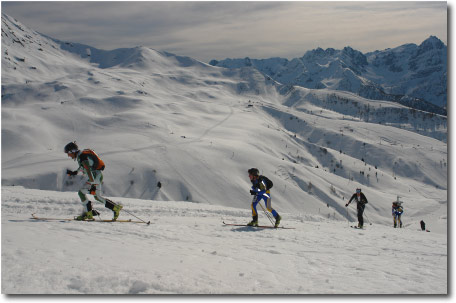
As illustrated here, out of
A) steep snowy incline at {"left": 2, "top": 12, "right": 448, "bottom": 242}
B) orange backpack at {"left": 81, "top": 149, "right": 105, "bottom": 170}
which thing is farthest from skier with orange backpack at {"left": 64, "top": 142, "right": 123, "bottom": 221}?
steep snowy incline at {"left": 2, "top": 12, "right": 448, "bottom": 242}

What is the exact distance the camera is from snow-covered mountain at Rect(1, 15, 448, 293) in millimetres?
7172

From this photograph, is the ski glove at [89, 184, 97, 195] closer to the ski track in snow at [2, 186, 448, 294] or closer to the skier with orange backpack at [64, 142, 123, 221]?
the skier with orange backpack at [64, 142, 123, 221]

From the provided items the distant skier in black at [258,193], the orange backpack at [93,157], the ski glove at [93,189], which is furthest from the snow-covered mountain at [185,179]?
the orange backpack at [93,157]

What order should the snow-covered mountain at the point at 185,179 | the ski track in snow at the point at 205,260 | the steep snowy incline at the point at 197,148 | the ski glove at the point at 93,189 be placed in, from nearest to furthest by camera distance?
the ski track in snow at the point at 205,260 < the snow-covered mountain at the point at 185,179 < the ski glove at the point at 93,189 < the steep snowy incline at the point at 197,148

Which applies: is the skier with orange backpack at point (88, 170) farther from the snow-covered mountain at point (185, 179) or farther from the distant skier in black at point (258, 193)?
the distant skier in black at point (258, 193)

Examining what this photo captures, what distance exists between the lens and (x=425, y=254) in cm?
924

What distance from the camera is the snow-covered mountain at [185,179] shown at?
23.5 ft

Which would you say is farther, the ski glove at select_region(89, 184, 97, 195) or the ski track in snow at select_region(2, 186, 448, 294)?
the ski glove at select_region(89, 184, 97, 195)

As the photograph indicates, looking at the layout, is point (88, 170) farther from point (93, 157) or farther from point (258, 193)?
point (258, 193)

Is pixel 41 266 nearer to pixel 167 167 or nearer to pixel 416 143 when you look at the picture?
pixel 167 167

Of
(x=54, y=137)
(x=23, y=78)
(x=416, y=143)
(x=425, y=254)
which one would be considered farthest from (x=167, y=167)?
(x=416, y=143)

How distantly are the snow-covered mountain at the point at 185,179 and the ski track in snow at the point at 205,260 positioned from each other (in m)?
0.05

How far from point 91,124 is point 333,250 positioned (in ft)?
191

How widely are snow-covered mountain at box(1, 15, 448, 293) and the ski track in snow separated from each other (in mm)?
47
